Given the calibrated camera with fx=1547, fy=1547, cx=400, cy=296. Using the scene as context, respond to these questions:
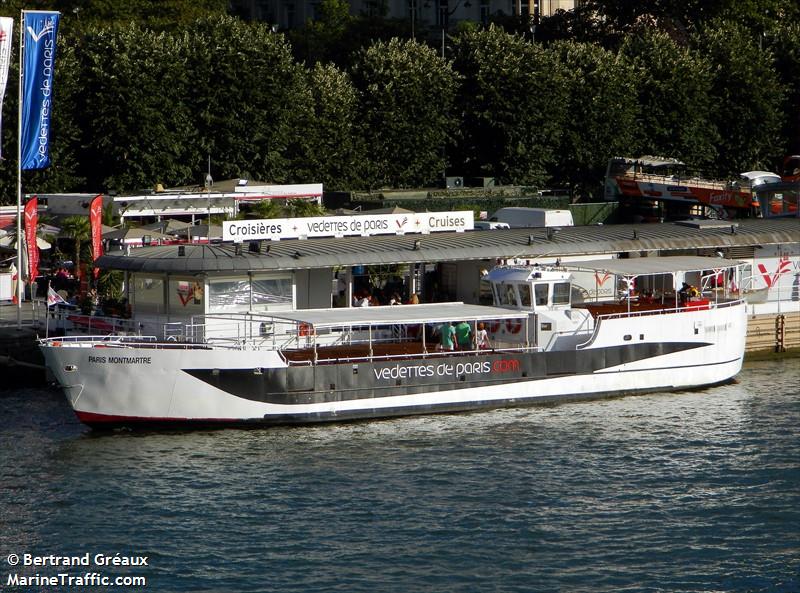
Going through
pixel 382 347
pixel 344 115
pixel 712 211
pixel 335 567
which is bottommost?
pixel 335 567

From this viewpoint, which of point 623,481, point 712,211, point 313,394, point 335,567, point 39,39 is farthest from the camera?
point 712,211

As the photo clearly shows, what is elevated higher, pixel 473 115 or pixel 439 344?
pixel 473 115

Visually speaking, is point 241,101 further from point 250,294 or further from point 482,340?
point 482,340

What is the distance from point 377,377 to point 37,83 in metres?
28.0

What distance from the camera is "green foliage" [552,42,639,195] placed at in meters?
111

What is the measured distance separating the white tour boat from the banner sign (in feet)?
16.7

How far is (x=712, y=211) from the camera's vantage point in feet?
319

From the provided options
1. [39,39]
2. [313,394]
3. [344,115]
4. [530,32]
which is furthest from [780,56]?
[313,394]

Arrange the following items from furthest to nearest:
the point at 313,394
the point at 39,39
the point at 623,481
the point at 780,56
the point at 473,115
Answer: the point at 780,56, the point at 473,115, the point at 39,39, the point at 313,394, the point at 623,481

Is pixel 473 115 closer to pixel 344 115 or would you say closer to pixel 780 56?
pixel 344 115

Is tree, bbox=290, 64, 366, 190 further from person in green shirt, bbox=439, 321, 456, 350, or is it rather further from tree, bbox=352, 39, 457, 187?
person in green shirt, bbox=439, 321, 456, 350

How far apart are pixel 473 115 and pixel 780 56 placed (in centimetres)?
2994

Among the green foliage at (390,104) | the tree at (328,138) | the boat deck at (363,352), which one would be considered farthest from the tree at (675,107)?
the boat deck at (363,352)

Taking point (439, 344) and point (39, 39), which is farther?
point (39, 39)
